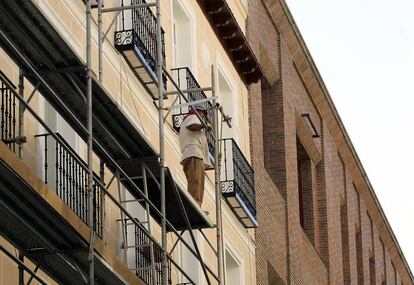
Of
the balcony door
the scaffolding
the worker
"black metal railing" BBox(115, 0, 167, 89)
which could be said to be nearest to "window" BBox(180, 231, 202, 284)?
the scaffolding

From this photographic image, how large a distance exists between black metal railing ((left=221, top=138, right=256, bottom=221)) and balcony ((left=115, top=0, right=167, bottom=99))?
4.83 meters

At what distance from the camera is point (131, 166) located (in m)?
26.9

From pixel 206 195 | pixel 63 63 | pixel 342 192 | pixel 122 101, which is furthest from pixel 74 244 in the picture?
pixel 342 192

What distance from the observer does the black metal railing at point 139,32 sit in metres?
30.6

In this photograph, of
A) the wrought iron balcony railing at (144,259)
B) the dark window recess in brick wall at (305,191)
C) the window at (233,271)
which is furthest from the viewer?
the dark window recess in brick wall at (305,191)

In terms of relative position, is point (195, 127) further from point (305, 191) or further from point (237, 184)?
point (305, 191)

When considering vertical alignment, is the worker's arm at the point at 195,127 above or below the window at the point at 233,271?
below

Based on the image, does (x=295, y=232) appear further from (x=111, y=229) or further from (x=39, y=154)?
(x=39, y=154)

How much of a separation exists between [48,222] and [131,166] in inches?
187

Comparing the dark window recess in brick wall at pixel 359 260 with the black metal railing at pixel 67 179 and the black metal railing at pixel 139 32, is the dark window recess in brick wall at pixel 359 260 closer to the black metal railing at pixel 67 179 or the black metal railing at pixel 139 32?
the black metal railing at pixel 139 32

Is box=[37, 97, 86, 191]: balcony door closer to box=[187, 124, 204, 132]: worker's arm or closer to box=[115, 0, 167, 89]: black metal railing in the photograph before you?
box=[187, 124, 204, 132]: worker's arm

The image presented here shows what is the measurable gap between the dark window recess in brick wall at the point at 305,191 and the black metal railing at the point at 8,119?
23.4 metres

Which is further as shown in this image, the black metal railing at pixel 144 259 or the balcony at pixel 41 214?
the black metal railing at pixel 144 259

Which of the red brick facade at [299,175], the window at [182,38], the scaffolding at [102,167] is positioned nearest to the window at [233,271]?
the red brick facade at [299,175]
